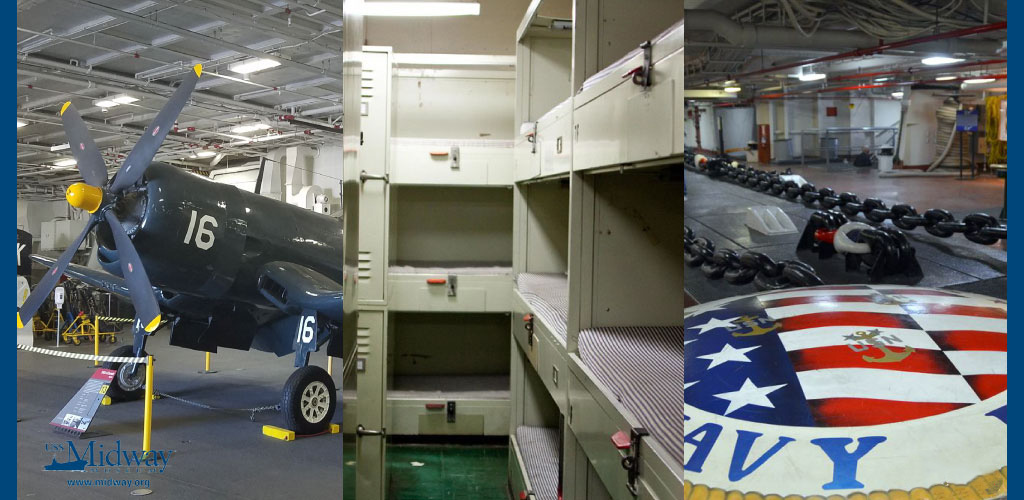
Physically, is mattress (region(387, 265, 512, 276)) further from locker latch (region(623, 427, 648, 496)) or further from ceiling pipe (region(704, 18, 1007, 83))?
ceiling pipe (region(704, 18, 1007, 83))

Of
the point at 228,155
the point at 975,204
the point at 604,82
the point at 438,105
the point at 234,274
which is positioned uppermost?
the point at 438,105

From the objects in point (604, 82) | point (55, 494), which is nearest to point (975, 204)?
point (604, 82)

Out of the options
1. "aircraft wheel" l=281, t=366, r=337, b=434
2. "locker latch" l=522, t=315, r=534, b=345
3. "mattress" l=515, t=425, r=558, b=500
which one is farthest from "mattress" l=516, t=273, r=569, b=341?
"aircraft wheel" l=281, t=366, r=337, b=434

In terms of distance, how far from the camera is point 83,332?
2678 millimetres

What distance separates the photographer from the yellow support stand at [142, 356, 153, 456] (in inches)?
104

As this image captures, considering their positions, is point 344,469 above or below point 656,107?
below

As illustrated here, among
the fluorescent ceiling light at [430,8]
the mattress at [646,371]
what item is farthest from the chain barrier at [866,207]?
the fluorescent ceiling light at [430,8]

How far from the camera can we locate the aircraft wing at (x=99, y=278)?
8.53 ft

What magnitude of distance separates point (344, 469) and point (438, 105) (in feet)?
12.9

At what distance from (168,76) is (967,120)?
100 inches

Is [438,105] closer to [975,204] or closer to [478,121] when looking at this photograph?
[478,121]

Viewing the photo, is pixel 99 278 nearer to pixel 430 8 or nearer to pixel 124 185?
pixel 124 185

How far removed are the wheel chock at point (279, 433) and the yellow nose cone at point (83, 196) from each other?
38.7 inches

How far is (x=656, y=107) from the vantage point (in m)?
1.74
